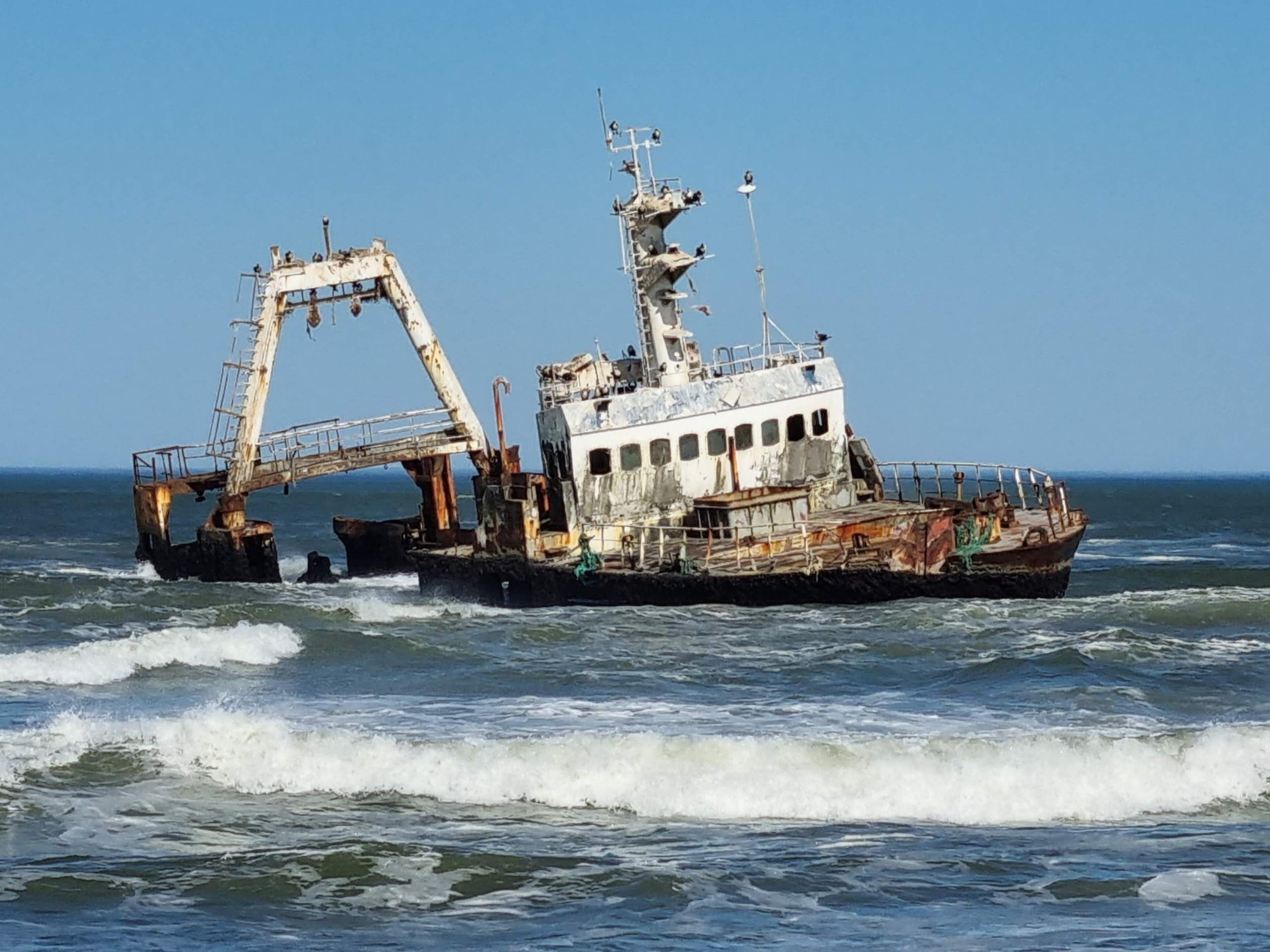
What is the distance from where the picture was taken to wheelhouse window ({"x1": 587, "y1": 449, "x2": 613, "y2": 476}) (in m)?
29.4

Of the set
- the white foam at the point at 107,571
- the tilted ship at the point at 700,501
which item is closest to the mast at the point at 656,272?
the tilted ship at the point at 700,501

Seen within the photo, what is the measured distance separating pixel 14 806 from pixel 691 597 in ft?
43.7

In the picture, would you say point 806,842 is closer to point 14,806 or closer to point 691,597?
point 14,806

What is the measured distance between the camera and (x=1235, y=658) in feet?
77.0

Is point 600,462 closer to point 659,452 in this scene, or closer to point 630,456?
point 630,456

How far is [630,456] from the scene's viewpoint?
1165 inches

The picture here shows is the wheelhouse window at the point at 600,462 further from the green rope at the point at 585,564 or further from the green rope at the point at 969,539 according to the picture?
the green rope at the point at 969,539

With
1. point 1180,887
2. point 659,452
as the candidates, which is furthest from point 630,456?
point 1180,887

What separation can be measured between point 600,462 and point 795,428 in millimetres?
3370

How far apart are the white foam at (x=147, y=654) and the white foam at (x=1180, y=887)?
13.7m

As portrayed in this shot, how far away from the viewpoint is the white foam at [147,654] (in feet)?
75.0

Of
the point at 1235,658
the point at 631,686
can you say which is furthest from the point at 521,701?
the point at 1235,658

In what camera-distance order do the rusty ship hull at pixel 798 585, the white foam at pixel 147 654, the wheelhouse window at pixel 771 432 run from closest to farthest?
the white foam at pixel 147 654 < the rusty ship hull at pixel 798 585 < the wheelhouse window at pixel 771 432

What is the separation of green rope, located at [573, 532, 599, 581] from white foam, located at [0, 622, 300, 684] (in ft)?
14.3
